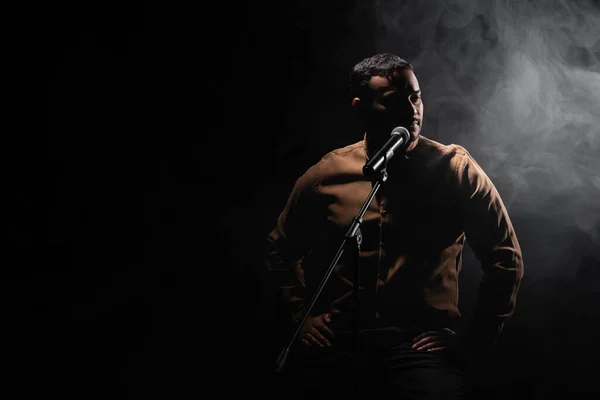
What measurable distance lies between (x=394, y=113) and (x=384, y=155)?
586 millimetres

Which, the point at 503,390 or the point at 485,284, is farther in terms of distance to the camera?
the point at 503,390

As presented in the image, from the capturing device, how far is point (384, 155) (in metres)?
1.87

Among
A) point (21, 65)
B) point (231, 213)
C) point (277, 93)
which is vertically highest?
point (21, 65)

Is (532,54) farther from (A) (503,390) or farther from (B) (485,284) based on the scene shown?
(A) (503,390)

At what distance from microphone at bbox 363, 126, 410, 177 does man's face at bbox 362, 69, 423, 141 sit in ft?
1.35

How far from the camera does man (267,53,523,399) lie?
2.34 m

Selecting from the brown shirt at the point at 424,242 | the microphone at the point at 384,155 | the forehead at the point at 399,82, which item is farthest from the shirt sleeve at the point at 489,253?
the microphone at the point at 384,155

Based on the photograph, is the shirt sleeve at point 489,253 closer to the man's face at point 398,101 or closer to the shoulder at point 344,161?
the man's face at point 398,101

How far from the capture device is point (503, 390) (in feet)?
8.48

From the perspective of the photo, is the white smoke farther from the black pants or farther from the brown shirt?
the black pants

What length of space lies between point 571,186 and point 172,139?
6.86 feet

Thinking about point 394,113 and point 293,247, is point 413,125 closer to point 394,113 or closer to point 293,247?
point 394,113

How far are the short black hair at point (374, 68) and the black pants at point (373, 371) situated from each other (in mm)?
1096

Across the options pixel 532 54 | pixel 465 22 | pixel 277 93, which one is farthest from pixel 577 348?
pixel 277 93
